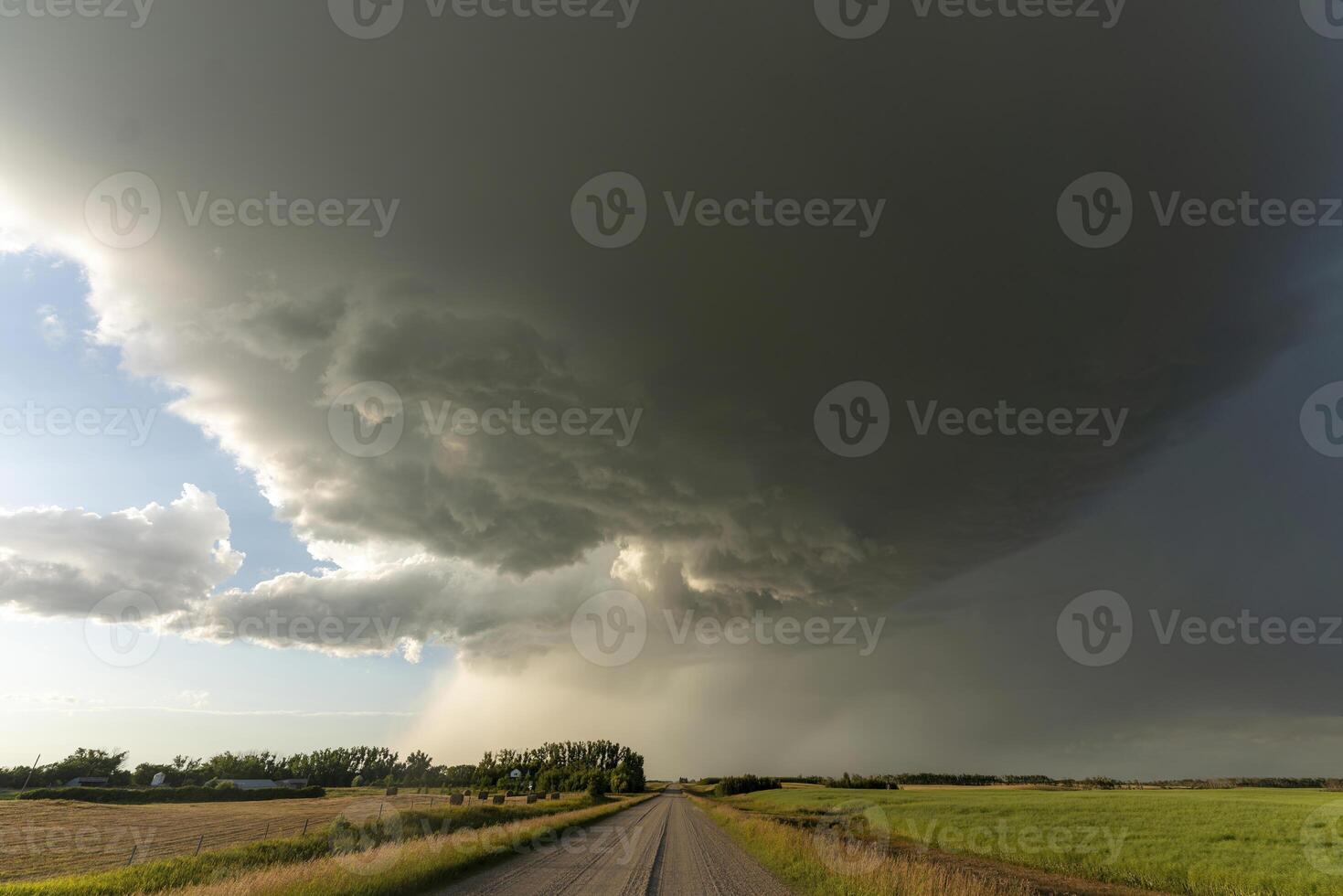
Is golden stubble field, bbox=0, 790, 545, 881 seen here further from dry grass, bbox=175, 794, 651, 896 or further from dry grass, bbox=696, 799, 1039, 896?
dry grass, bbox=696, 799, 1039, 896

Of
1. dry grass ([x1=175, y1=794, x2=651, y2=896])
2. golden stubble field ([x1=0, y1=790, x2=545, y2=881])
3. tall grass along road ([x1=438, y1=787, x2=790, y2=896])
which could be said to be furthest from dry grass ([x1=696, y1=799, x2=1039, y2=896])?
golden stubble field ([x1=0, y1=790, x2=545, y2=881])

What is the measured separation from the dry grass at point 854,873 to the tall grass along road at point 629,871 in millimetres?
974

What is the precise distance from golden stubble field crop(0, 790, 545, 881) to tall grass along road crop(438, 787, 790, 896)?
50.3ft

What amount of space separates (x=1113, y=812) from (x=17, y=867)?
228 ft

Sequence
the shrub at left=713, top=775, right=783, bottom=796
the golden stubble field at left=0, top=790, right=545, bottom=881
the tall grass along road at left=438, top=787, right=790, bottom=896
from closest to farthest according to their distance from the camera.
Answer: the tall grass along road at left=438, top=787, right=790, bottom=896 → the golden stubble field at left=0, top=790, right=545, bottom=881 → the shrub at left=713, top=775, right=783, bottom=796

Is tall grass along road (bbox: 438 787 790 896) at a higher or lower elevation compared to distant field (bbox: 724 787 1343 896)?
higher

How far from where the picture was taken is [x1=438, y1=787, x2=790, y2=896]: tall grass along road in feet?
56.3

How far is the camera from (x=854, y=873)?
1839 centimetres

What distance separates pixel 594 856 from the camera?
24.5 meters

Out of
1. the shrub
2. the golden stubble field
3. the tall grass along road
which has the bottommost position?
the shrub

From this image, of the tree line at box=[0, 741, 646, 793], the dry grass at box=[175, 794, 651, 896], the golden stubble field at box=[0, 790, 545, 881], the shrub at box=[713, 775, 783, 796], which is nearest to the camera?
the dry grass at box=[175, 794, 651, 896]

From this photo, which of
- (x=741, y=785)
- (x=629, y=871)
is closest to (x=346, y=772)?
(x=741, y=785)

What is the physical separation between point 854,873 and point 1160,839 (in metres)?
29.6

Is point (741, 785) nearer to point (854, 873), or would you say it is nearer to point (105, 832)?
point (105, 832)
